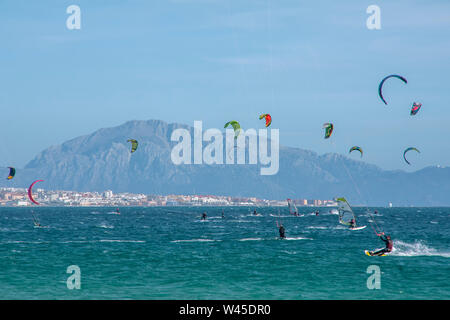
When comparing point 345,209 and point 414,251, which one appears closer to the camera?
point 414,251

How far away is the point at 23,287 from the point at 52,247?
21.8m

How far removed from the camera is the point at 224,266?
38250mm

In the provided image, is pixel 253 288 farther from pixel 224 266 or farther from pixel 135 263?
pixel 135 263

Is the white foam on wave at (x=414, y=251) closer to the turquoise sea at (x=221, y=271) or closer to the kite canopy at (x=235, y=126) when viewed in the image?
the turquoise sea at (x=221, y=271)

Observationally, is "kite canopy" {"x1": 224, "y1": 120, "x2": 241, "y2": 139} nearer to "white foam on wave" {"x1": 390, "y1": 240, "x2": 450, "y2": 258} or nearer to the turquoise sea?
→ the turquoise sea

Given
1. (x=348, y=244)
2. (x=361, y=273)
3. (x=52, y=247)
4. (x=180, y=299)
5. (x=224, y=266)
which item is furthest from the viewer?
(x=348, y=244)

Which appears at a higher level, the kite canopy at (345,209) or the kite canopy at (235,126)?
the kite canopy at (235,126)

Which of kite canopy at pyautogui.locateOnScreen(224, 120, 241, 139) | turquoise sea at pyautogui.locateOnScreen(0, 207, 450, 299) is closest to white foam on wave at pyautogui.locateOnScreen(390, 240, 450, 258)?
turquoise sea at pyautogui.locateOnScreen(0, 207, 450, 299)

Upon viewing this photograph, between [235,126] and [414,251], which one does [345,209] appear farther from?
[235,126]

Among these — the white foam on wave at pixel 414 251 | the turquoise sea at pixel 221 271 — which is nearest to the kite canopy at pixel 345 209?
the turquoise sea at pixel 221 271

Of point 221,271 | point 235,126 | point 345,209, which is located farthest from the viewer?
point 235,126

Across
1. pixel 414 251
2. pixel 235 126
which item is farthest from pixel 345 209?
pixel 235 126

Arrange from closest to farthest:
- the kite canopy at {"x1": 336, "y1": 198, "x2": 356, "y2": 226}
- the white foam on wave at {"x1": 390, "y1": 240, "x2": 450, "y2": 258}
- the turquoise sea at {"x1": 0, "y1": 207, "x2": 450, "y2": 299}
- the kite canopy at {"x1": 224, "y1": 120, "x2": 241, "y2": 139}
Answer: the turquoise sea at {"x1": 0, "y1": 207, "x2": 450, "y2": 299} < the white foam on wave at {"x1": 390, "y1": 240, "x2": 450, "y2": 258} < the kite canopy at {"x1": 336, "y1": 198, "x2": 356, "y2": 226} < the kite canopy at {"x1": 224, "y1": 120, "x2": 241, "y2": 139}

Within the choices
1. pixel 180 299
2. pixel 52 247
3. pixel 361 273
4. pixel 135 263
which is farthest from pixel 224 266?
pixel 52 247
